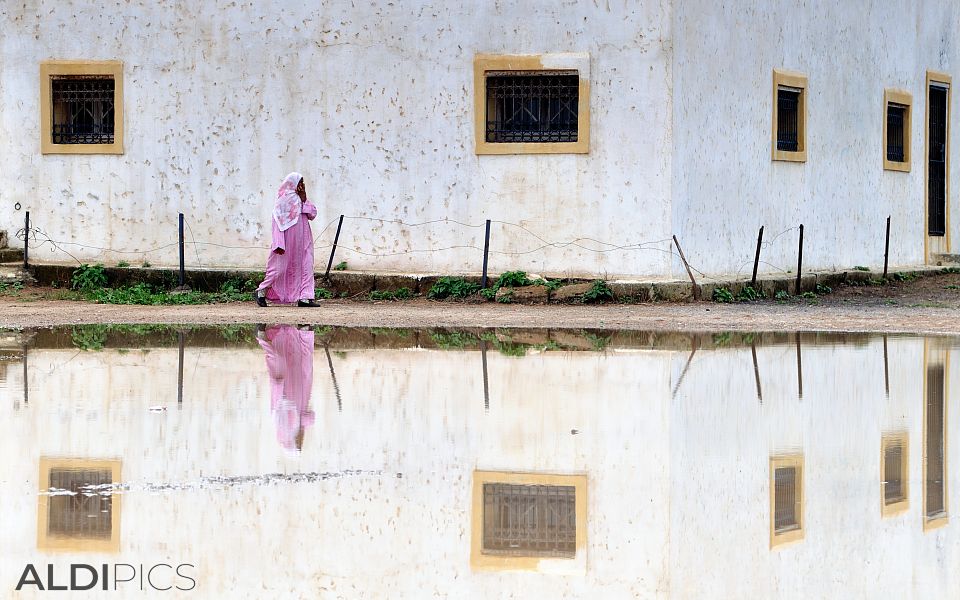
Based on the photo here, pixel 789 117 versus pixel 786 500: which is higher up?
pixel 789 117

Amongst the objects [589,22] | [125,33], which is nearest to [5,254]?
[125,33]

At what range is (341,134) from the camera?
1853 cm

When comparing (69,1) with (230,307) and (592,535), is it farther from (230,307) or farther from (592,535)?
(592,535)

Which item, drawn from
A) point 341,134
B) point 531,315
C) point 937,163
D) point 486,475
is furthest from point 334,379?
point 937,163

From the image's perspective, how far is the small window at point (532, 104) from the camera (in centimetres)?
1781

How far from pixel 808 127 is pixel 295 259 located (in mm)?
7388

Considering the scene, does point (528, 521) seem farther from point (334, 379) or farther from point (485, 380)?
point (334, 379)

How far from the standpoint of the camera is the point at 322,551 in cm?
534

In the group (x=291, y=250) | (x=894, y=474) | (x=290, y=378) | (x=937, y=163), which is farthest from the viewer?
(x=937, y=163)

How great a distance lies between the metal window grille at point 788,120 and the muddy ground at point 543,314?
2.22 metres

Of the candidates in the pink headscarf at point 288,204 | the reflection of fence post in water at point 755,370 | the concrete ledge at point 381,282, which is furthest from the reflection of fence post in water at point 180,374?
the concrete ledge at point 381,282

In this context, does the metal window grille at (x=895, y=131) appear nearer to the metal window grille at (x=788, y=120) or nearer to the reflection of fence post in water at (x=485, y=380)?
the metal window grille at (x=788, y=120)

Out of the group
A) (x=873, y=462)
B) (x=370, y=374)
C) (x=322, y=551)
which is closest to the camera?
(x=322, y=551)

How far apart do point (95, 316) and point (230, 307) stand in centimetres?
185
